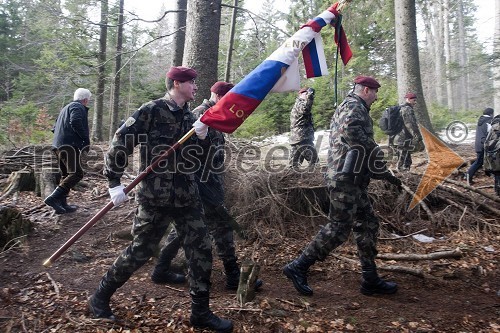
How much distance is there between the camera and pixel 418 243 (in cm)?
554

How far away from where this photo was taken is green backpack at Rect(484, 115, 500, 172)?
23.0 feet

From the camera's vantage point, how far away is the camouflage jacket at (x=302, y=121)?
324 inches

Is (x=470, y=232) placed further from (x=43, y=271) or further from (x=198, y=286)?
(x=43, y=271)

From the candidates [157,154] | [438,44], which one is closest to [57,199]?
[157,154]

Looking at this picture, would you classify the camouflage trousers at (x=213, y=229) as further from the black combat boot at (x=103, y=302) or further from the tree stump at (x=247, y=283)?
the black combat boot at (x=103, y=302)

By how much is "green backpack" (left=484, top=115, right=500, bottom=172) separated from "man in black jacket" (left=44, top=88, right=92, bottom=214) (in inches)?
292

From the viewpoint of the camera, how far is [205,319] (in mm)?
3301

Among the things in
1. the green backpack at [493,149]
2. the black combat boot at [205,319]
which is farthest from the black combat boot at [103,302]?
the green backpack at [493,149]

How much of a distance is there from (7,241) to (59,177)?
2.65 metres

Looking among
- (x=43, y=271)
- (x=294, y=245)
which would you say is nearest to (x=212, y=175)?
(x=294, y=245)

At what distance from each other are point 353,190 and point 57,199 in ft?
15.5

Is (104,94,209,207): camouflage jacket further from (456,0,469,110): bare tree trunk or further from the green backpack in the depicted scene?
(456,0,469,110): bare tree trunk

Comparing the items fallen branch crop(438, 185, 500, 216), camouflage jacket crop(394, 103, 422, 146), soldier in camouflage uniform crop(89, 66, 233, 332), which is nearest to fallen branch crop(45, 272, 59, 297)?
soldier in camouflage uniform crop(89, 66, 233, 332)

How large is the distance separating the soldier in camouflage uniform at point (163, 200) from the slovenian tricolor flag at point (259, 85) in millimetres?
285
